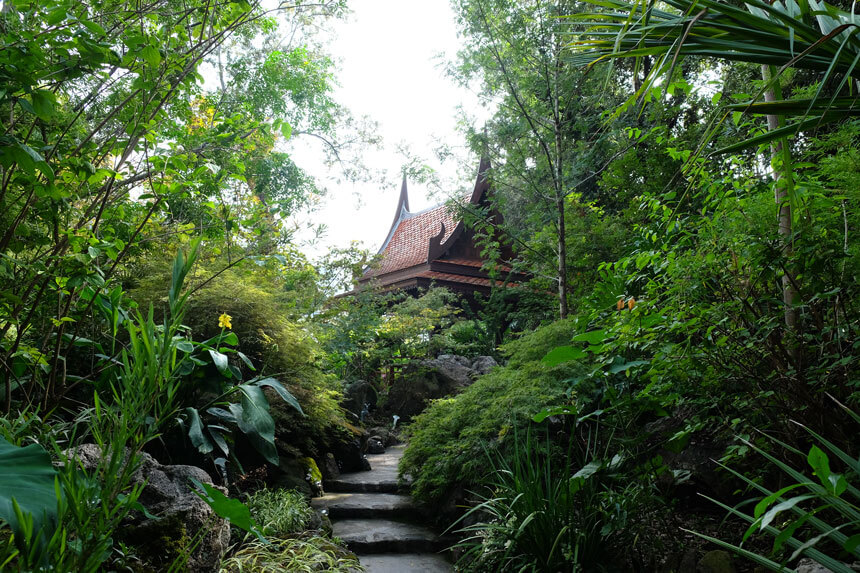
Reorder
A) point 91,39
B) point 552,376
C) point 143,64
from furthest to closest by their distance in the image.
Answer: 1. point 552,376
2. point 143,64
3. point 91,39

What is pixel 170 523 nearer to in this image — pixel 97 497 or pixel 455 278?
pixel 97 497

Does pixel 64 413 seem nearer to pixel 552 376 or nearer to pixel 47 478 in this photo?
pixel 47 478

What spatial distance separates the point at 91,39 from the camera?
179 cm

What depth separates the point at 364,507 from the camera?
4324 mm

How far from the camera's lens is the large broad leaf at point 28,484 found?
1032 millimetres

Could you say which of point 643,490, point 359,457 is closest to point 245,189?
point 359,457

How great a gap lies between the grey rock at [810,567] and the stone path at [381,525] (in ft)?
7.15

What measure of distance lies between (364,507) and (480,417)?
1.30 metres

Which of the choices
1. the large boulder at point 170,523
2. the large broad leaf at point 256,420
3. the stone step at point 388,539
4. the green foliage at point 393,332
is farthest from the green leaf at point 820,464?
the green foliage at point 393,332

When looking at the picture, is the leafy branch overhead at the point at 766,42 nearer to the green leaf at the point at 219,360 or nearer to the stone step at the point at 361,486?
the green leaf at the point at 219,360

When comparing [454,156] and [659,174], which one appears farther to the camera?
[454,156]

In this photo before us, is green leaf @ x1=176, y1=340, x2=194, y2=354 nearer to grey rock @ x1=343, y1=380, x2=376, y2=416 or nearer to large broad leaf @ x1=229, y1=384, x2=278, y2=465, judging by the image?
large broad leaf @ x1=229, y1=384, x2=278, y2=465

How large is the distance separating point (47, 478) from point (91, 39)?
1459 mm

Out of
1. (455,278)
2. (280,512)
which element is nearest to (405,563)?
(280,512)
